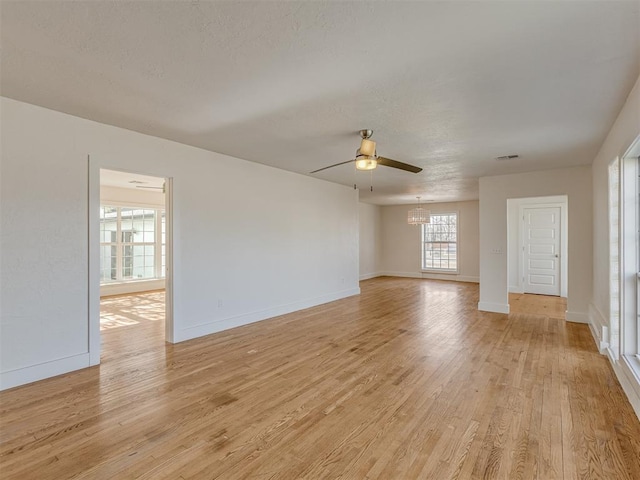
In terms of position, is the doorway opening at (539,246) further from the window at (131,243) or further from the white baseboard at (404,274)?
the window at (131,243)

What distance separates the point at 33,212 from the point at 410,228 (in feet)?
32.8

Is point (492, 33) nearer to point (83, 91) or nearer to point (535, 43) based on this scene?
point (535, 43)

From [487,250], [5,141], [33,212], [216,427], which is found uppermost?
[5,141]

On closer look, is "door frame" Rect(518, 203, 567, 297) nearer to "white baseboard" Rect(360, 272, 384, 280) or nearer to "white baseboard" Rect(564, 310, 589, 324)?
"white baseboard" Rect(564, 310, 589, 324)

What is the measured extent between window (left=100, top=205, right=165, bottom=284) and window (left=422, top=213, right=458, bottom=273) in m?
8.26

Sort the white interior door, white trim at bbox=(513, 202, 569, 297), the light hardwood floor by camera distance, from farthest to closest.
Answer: the white interior door → white trim at bbox=(513, 202, 569, 297) → the light hardwood floor

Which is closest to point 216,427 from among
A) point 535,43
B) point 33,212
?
point 33,212

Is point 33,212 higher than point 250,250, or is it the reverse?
point 33,212

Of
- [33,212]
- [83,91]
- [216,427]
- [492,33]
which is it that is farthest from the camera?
[33,212]

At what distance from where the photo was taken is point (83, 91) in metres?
2.76

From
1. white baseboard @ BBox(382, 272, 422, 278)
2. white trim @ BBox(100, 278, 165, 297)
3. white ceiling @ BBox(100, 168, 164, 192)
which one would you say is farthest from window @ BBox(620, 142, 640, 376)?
white trim @ BBox(100, 278, 165, 297)

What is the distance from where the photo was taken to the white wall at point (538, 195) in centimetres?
526

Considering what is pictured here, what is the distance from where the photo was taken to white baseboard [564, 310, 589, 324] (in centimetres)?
527

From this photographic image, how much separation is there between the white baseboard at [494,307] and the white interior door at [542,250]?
2570mm
